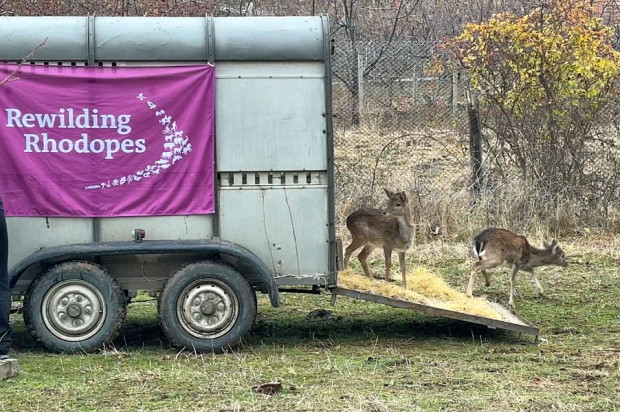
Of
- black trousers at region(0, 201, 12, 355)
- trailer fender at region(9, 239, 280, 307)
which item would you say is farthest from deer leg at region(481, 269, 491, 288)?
black trousers at region(0, 201, 12, 355)

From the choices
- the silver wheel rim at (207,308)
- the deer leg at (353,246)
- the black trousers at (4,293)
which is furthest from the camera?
the deer leg at (353,246)

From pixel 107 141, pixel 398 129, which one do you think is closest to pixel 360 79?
pixel 398 129

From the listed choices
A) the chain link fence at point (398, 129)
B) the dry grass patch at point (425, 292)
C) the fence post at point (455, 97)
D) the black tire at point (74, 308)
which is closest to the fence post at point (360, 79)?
the chain link fence at point (398, 129)

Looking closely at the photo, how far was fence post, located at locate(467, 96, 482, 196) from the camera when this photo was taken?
14.5m

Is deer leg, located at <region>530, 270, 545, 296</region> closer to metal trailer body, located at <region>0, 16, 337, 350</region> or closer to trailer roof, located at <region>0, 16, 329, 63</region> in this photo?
metal trailer body, located at <region>0, 16, 337, 350</region>

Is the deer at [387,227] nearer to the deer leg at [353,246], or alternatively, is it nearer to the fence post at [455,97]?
the deer leg at [353,246]

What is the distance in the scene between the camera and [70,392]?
675 cm

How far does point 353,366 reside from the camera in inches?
293

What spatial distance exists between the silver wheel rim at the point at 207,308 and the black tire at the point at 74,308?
0.53 meters

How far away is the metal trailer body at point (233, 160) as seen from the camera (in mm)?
7910

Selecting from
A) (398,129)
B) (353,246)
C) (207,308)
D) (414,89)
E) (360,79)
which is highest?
(360,79)

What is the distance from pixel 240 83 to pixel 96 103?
1.17m

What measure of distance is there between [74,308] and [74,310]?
0.02 m

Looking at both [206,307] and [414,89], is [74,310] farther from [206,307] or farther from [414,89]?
[414,89]
